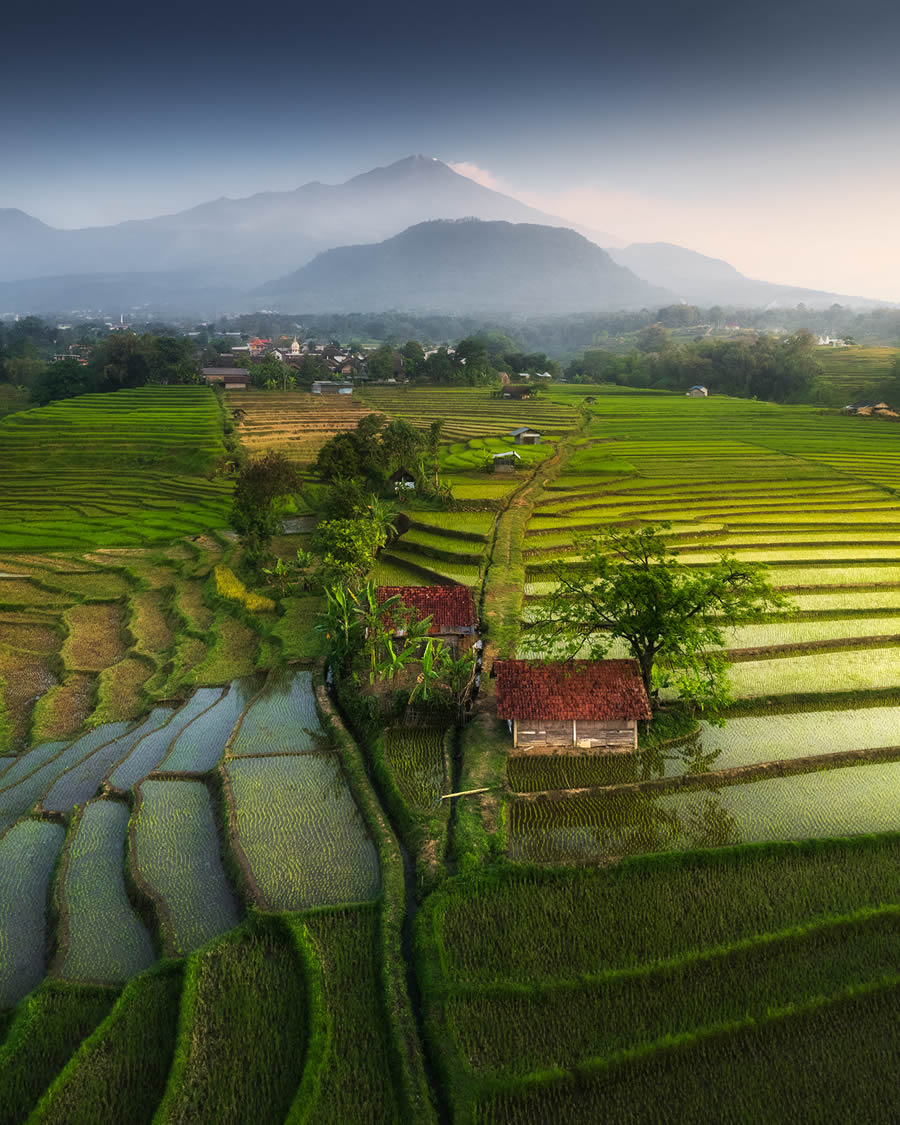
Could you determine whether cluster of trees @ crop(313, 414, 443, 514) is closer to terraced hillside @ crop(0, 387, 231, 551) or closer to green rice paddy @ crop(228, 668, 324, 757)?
terraced hillside @ crop(0, 387, 231, 551)

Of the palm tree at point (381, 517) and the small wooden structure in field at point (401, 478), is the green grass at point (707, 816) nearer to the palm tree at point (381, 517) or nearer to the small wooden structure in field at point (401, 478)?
the palm tree at point (381, 517)

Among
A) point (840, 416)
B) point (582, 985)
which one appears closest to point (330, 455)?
point (582, 985)

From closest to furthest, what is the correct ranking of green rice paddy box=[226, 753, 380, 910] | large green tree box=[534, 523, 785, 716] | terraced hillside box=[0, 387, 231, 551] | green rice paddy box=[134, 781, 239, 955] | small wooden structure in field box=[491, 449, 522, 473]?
green rice paddy box=[134, 781, 239, 955] < green rice paddy box=[226, 753, 380, 910] < large green tree box=[534, 523, 785, 716] < terraced hillside box=[0, 387, 231, 551] < small wooden structure in field box=[491, 449, 522, 473]

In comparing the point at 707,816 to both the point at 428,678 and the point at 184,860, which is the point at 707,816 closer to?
the point at 428,678

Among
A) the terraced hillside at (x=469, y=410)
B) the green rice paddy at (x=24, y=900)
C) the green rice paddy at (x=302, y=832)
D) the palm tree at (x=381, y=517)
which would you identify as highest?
the palm tree at (x=381, y=517)

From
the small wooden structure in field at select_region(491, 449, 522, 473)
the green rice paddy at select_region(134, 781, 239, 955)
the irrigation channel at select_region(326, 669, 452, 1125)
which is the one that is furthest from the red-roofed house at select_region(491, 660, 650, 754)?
the small wooden structure in field at select_region(491, 449, 522, 473)

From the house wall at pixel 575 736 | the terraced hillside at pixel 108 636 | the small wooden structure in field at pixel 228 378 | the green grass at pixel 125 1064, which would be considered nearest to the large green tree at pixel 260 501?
the terraced hillside at pixel 108 636
